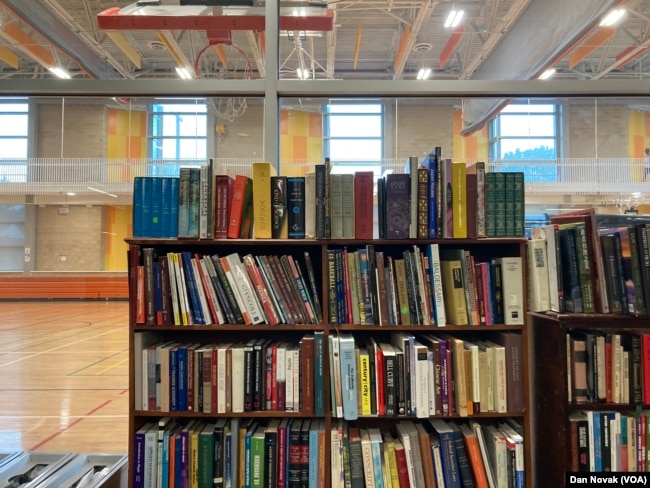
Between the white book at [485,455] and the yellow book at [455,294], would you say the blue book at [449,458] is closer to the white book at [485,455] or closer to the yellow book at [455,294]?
the white book at [485,455]

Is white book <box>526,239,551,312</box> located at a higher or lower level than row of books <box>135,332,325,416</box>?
higher

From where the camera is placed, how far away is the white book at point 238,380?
5.22 ft

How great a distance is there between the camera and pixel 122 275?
10336mm

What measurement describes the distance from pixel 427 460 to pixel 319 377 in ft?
1.85

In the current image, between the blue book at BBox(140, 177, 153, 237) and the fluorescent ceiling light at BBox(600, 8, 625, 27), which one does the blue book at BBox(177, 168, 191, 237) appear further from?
the fluorescent ceiling light at BBox(600, 8, 625, 27)

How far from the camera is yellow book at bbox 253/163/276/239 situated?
1.60 metres

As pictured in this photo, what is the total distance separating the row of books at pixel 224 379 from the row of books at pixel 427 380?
137 millimetres

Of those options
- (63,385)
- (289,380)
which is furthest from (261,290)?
(63,385)

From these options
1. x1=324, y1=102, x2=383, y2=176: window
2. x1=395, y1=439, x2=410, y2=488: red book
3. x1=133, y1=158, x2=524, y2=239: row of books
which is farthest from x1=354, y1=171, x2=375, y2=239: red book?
x1=324, y1=102, x2=383, y2=176: window

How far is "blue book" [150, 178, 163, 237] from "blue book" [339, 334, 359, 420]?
92 cm

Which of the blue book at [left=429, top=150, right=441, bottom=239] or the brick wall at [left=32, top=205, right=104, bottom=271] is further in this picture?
the brick wall at [left=32, top=205, right=104, bottom=271]

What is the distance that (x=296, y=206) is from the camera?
1.63 m

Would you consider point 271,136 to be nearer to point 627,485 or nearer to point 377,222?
point 377,222

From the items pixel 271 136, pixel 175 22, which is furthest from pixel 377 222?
pixel 175 22
